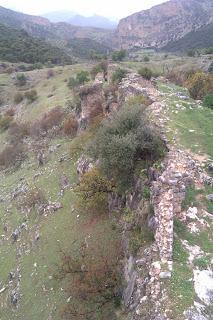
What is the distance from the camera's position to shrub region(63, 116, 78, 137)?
113 feet

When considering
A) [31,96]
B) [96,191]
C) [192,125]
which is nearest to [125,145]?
[96,191]

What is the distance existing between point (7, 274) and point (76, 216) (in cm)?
492

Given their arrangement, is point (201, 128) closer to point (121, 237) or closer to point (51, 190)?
point (121, 237)

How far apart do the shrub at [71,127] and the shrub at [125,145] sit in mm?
15757

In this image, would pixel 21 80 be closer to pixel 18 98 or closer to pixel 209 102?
pixel 18 98

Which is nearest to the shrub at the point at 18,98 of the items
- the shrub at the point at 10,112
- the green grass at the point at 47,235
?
the shrub at the point at 10,112

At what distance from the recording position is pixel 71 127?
34750 millimetres

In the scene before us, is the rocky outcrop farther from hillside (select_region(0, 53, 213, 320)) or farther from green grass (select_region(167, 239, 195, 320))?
green grass (select_region(167, 239, 195, 320))

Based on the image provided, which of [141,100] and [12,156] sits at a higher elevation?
[141,100]

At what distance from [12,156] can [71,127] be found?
7.48m

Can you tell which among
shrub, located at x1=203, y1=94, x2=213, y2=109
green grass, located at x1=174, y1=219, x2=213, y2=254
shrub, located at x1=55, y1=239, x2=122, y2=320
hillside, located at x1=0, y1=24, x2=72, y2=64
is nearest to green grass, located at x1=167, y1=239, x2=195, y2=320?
green grass, located at x1=174, y1=219, x2=213, y2=254

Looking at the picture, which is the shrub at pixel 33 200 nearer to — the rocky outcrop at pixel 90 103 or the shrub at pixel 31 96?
the rocky outcrop at pixel 90 103

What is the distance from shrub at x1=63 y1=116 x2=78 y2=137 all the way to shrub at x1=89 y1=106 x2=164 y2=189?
15757mm

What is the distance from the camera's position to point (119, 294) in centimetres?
1368
